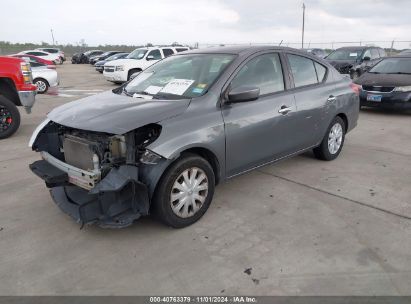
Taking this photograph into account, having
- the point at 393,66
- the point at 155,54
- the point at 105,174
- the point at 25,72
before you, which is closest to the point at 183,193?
the point at 105,174

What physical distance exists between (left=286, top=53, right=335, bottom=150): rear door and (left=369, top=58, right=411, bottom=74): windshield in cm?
565

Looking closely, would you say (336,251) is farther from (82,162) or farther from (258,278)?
(82,162)

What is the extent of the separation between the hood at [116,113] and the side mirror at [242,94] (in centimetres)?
44

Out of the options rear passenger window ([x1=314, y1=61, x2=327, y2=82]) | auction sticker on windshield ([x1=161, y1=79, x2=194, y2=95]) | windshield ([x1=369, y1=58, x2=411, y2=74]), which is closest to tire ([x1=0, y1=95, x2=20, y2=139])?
auction sticker on windshield ([x1=161, y1=79, x2=194, y2=95])

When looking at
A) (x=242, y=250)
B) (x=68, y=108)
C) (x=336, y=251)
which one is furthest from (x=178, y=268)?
(x=68, y=108)

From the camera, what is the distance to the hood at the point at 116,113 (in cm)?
314

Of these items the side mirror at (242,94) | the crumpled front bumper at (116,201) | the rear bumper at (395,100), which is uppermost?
the side mirror at (242,94)

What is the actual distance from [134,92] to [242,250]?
219cm

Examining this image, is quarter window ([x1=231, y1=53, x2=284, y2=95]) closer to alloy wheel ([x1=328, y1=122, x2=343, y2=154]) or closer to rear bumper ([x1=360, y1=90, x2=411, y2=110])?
alloy wheel ([x1=328, y1=122, x2=343, y2=154])

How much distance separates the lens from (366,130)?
749cm

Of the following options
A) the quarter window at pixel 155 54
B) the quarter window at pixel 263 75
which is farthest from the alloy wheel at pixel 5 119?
the quarter window at pixel 155 54

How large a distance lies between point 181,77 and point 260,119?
997mm

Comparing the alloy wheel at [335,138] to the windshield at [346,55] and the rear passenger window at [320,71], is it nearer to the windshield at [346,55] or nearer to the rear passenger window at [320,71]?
the rear passenger window at [320,71]

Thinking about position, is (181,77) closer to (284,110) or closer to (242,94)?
(242,94)
